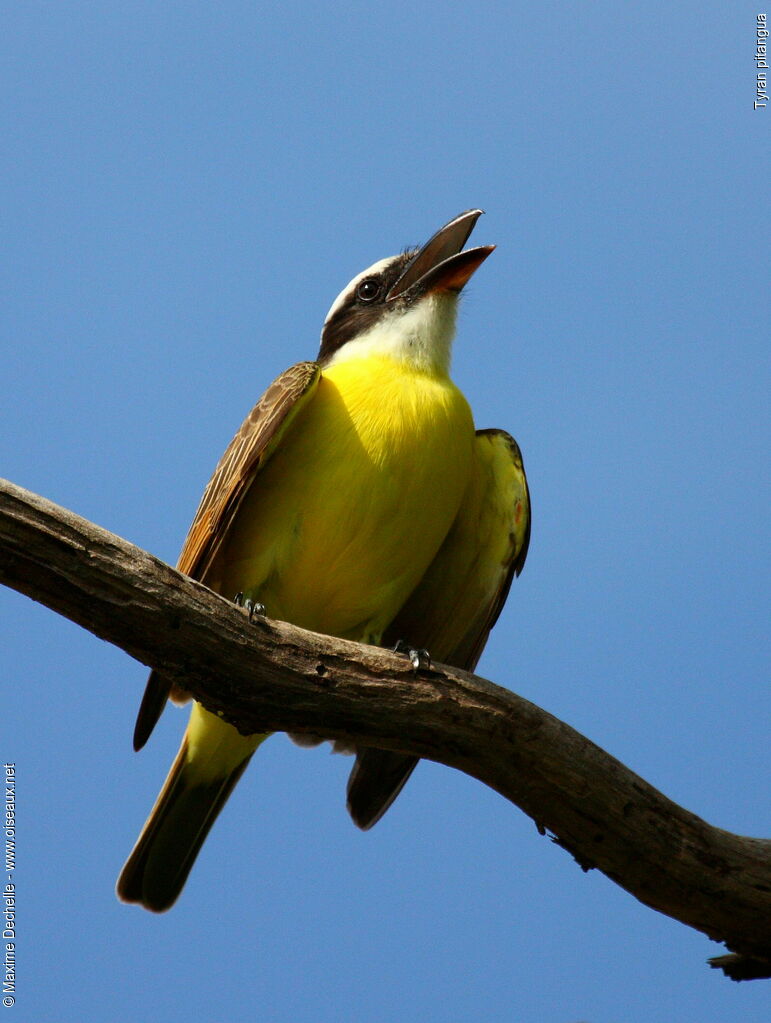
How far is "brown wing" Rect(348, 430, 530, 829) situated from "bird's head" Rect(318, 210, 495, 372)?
22.7 inches

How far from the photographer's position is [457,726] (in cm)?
460

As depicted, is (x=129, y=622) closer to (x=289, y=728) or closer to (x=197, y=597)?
(x=197, y=597)

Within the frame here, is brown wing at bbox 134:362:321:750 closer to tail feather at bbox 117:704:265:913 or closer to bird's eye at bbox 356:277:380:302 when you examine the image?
tail feather at bbox 117:704:265:913

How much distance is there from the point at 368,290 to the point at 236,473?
4.98ft

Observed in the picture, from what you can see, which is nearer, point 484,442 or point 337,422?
point 337,422

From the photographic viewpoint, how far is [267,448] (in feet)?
16.8

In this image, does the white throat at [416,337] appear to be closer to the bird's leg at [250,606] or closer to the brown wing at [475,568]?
the brown wing at [475,568]

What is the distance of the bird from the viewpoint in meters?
5.27

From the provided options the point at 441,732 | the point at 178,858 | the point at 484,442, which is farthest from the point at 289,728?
the point at 484,442

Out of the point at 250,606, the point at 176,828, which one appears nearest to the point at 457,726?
the point at 250,606

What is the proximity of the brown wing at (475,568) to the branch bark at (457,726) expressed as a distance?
50.0 inches

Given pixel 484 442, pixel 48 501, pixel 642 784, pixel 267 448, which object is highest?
pixel 484 442

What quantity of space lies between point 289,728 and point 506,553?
1821mm

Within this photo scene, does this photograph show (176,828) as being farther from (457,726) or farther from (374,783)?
(457,726)
